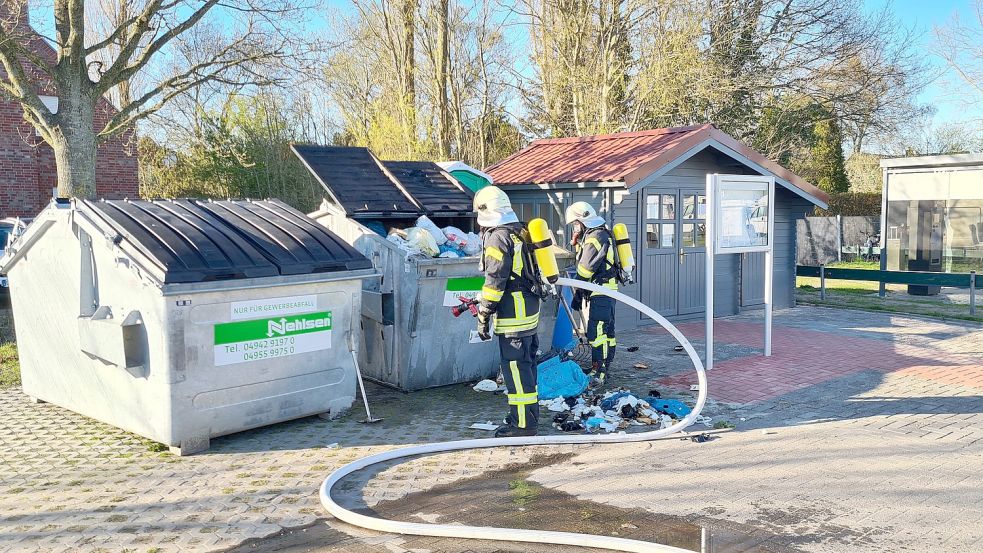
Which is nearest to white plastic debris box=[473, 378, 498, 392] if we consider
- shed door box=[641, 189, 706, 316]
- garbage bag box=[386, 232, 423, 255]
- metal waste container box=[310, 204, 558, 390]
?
metal waste container box=[310, 204, 558, 390]

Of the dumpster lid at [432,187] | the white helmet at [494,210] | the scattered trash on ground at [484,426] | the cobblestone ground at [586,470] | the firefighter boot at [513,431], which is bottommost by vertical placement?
the cobblestone ground at [586,470]

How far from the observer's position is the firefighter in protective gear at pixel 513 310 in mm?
5801

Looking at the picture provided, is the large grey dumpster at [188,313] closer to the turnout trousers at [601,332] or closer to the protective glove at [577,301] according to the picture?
the turnout trousers at [601,332]

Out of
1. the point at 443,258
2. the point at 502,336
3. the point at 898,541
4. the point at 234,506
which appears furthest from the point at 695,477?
the point at 443,258

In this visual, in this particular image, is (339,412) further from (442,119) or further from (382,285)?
(442,119)

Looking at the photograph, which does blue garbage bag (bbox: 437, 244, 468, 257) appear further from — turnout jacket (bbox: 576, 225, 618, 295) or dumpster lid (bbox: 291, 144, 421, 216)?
turnout jacket (bbox: 576, 225, 618, 295)

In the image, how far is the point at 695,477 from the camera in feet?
16.2

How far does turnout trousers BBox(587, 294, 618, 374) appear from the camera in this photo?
25.3 feet

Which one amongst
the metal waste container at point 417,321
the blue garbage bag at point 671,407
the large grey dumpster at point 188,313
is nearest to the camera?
the large grey dumpster at point 188,313

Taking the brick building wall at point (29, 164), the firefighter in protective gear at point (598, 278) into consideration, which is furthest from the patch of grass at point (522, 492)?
the brick building wall at point (29, 164)

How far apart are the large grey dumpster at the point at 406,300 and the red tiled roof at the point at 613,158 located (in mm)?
3031

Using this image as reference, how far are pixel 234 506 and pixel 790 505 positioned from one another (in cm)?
320

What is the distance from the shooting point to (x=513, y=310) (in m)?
5.87

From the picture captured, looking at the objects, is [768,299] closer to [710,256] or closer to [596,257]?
[710,256]
